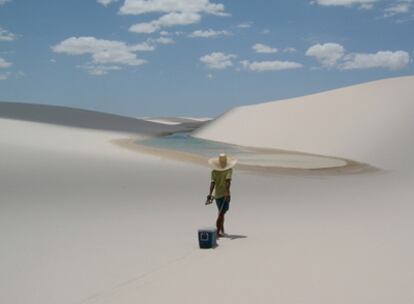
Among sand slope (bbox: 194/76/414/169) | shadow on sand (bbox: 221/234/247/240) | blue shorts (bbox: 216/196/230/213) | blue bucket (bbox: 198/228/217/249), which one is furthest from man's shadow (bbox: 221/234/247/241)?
sand slope (bbox: 194/76/414/169)

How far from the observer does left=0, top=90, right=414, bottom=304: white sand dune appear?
5.93 metres

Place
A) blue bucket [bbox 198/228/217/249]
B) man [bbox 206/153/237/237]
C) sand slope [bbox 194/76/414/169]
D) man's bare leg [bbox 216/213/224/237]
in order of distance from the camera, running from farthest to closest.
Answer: sand slope [bbox 194/76/414/169]
man [bbox 206/153/237/237]
man's bare leg [bbox 216/213/224/237]
blue bucket [bbox 198/228/217/249]

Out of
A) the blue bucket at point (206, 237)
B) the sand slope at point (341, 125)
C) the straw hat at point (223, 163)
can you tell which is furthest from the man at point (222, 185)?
the sand slope at point (341, 125)

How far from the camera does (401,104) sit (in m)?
37.7

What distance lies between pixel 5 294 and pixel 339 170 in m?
17.1

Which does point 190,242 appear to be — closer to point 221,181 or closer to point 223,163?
point 221,181

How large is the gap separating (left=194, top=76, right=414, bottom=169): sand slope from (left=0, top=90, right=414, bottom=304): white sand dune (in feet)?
41.0

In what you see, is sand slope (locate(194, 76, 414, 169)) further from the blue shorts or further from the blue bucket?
the blue bucket

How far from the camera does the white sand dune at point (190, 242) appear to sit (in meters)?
5.93

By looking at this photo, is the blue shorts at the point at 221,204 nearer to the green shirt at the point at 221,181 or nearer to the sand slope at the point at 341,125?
the green shirt at the point at 221,181

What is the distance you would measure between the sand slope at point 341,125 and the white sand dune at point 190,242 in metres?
12.5

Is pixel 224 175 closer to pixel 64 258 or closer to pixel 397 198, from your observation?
pixel 64 258

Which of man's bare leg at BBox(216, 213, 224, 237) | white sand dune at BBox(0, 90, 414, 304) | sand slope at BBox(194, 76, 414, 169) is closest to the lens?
white sand dune at BBox(0, 90, 414, 304)

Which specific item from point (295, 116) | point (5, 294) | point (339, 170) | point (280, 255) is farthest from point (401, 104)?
point (5, 294)
